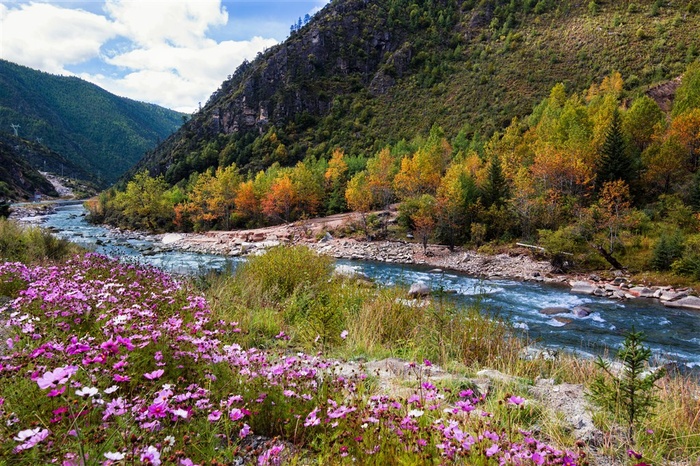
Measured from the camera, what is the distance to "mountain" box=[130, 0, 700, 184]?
200 ft

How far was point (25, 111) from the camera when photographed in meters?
166

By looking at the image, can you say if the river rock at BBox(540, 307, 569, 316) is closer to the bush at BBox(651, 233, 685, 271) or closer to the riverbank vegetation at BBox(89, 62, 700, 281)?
the riverbank vegetation at BBox(89, 62, 700, 281)

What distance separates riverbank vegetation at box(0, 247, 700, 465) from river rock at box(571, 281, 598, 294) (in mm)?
17569

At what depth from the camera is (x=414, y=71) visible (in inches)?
3725

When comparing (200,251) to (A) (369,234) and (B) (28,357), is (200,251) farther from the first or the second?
(B) (28,357)

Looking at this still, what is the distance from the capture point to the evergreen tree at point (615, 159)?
3134 centimetres

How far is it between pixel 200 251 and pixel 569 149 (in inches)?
1355

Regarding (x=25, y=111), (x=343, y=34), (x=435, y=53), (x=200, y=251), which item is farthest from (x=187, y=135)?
(x=25, y=111)

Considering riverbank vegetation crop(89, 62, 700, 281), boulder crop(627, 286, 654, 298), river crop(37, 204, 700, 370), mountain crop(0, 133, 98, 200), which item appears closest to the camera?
river crop(37, 204, 700, 370)

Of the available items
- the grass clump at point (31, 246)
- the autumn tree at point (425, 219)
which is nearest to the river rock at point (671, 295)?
the autumn tree at point (425, 219)

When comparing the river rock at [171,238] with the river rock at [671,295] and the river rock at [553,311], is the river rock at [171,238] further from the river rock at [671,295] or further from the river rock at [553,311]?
the river rock at [671,295]

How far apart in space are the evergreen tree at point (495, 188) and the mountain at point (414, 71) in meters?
24.3

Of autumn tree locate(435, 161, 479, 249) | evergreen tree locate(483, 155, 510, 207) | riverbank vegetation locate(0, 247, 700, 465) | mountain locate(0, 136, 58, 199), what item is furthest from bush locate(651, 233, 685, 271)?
mountain locate(0, 136, 58, 199)

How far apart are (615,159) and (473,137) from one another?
75.1 ft
